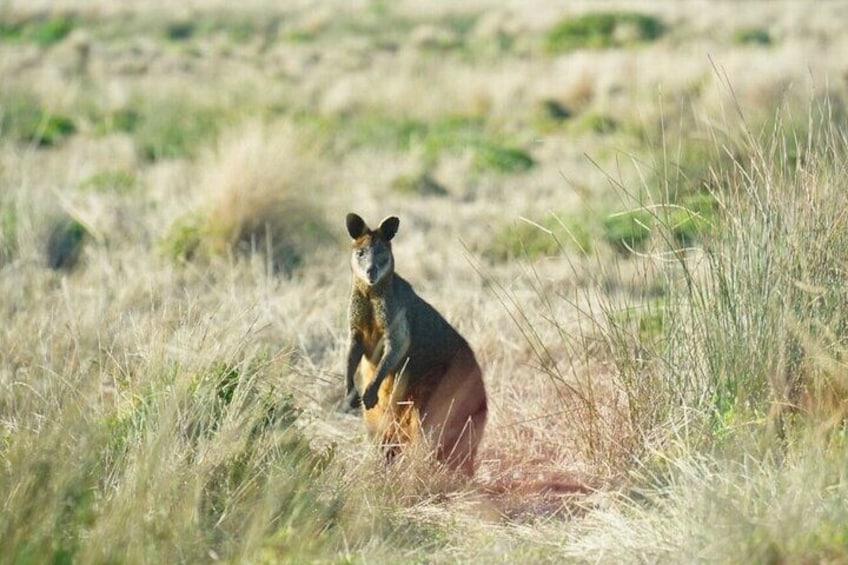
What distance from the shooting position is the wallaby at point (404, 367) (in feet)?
18.3

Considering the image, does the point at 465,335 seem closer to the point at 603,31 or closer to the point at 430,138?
the point at 430,138

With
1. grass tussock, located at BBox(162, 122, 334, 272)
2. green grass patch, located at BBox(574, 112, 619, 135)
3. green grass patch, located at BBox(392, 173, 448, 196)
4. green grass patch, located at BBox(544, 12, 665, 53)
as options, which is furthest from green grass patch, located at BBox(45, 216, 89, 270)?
green grass patch, located at BBox(544, 12, 665, 53)

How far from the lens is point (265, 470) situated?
4934 mm

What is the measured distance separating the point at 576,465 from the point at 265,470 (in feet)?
4.60

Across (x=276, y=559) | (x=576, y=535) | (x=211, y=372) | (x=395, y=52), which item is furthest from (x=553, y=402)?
(x=395, y=52)

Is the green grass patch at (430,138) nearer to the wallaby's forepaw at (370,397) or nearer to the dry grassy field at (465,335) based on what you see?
the dry grassy field at (465,335)

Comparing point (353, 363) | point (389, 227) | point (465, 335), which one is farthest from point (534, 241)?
point (389, 227)

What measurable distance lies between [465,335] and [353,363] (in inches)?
64.5

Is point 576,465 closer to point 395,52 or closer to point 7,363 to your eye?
point 7,363

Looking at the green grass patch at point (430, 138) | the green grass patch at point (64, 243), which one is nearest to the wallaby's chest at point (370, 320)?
the green grass patch at point (64, 243)

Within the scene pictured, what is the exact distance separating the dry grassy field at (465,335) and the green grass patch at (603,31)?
15468 millimetres

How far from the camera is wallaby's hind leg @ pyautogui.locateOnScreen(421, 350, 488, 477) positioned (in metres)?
5.62

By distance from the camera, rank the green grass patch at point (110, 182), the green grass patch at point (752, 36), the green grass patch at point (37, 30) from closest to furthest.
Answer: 1. the green grass patch at point (110, 182)
2. the green grass patch at point (752, 36)
3. the green grass patch at point (37, 30)

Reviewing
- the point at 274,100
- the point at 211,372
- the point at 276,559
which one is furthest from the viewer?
the point at 274,100
